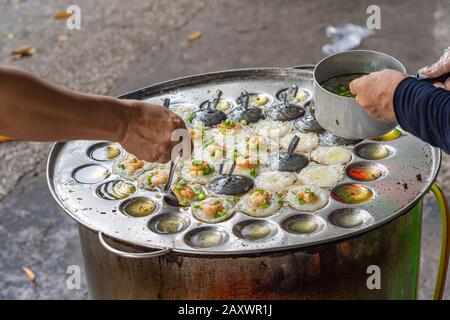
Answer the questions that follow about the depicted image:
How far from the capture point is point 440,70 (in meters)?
2.79

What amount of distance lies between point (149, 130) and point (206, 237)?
550mm


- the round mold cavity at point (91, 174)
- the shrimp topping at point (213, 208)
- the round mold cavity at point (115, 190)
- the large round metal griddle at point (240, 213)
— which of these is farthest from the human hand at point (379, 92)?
the round mold cavity at point (91, 174)

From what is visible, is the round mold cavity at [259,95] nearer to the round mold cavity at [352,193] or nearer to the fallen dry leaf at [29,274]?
the round mold cavity at [352,193]

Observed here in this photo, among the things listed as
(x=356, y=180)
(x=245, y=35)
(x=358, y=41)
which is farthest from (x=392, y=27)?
(x=356, y=180)

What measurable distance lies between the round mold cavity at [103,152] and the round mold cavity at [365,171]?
1.27 metres

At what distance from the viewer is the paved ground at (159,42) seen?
19.6 ft

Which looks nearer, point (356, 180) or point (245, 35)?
point (356, 180)

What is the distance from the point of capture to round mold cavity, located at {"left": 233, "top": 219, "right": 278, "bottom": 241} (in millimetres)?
2959

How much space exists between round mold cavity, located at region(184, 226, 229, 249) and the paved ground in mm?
2662

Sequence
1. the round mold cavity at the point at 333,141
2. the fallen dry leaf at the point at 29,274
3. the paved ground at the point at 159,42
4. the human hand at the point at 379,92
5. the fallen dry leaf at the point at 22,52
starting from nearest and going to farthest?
the human hand at the point at 379,92 < the round mold cavity at the point at 333,141 < the fallen dry leaf at the point at 29,274 < the paved ground at the point at 159,42 < the fallen dry leaf at the point at 22,52

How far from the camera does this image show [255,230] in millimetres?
3016
